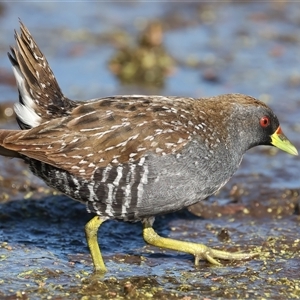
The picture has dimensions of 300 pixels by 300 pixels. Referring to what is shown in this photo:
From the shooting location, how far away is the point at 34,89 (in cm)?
818

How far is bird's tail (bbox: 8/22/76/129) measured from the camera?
8.12 meters

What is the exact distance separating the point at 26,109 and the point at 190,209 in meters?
2.58

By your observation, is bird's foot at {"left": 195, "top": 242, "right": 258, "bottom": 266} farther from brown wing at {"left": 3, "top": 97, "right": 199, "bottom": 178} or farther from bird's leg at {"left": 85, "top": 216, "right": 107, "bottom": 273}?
brown wing at {"left": 3, "top": 97, "right": 199, "bottom": 178}

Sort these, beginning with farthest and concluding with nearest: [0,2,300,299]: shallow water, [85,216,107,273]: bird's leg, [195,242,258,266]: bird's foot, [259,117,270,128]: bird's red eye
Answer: [259,117,270,128]: bird's red eye → [195,242,258,266]: bird's foot → [85,216,107,273]: bird's leg → [0,2,300,299]: shallow water

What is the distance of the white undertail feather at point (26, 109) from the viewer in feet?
26.6

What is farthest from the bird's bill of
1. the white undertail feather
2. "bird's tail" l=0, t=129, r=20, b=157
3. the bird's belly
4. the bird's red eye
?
"bird's tail" l=0, t=129, r=20, b=157

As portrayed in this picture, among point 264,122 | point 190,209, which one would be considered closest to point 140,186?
point 264,122

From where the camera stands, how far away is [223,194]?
33.8 feet

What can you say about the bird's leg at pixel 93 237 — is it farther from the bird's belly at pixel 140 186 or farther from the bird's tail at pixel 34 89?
the bird's tail at pixel 34 89

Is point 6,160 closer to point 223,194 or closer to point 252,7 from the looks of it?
point 223,194

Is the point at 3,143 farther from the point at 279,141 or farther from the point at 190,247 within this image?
the point at 279,141

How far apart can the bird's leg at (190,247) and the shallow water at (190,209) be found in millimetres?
95

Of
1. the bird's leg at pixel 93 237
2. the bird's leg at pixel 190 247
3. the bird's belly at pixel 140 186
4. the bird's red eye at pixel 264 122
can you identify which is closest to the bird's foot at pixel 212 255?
the bird's leg at pixel 190 247

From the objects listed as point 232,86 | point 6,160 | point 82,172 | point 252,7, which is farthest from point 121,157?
point 252,7
